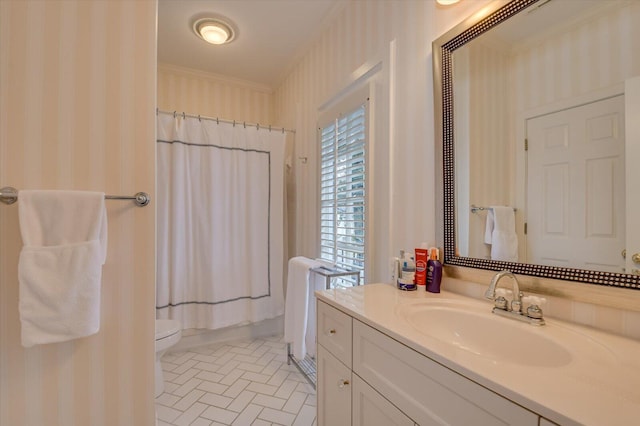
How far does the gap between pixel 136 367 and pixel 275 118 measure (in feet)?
8.93

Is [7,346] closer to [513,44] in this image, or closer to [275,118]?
[513,44]

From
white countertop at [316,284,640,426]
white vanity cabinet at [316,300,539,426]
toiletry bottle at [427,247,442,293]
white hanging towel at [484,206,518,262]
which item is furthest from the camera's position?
toiletry bottle at [427,247,442,293]

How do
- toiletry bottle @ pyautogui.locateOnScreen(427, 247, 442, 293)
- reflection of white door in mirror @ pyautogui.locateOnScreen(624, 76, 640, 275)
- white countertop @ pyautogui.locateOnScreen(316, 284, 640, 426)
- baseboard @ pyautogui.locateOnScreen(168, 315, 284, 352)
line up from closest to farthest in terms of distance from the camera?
1. white countertop @ pyautogui.locateOnScreen(316, 284, 640, 426)
2. reflection of white door in mirror @ pyautogui.locateOnScreen(624, 76, 640, 275)
3. toiletry bottle @ pyautogui.locateOnScreen(427, 247, 442, 293)
4. baseboard @ pyautogui.locateOnScreen(168, 315, 284, 352)

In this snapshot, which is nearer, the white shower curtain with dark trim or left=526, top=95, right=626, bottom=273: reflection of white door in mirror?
left=526, top=95, right=626, bottom=273: reflection of white door in mirror

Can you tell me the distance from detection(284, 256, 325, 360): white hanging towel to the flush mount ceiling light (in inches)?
75.1

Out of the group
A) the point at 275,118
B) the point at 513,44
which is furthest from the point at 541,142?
the point at 275,118

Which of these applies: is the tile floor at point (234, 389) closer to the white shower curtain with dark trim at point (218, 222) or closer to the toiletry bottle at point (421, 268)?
the white shower curtain with dark trim at point (218, 222)

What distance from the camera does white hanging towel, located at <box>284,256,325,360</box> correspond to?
1.74 metres

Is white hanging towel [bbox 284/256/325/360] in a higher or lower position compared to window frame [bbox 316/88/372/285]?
lower

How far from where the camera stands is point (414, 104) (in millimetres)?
1314

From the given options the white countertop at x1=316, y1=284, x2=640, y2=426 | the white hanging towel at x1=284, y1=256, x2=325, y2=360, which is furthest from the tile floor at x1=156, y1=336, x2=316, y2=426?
the white countertop at x1=316, y1=284, x2=640, y2=426

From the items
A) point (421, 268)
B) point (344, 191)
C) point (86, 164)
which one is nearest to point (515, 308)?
point (421, 268)

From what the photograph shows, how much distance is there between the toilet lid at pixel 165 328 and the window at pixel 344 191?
113cm

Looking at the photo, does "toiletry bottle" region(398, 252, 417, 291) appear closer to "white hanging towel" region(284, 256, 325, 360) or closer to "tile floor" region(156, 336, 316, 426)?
"white hanging towel" region(284, 256, 325, 360)
